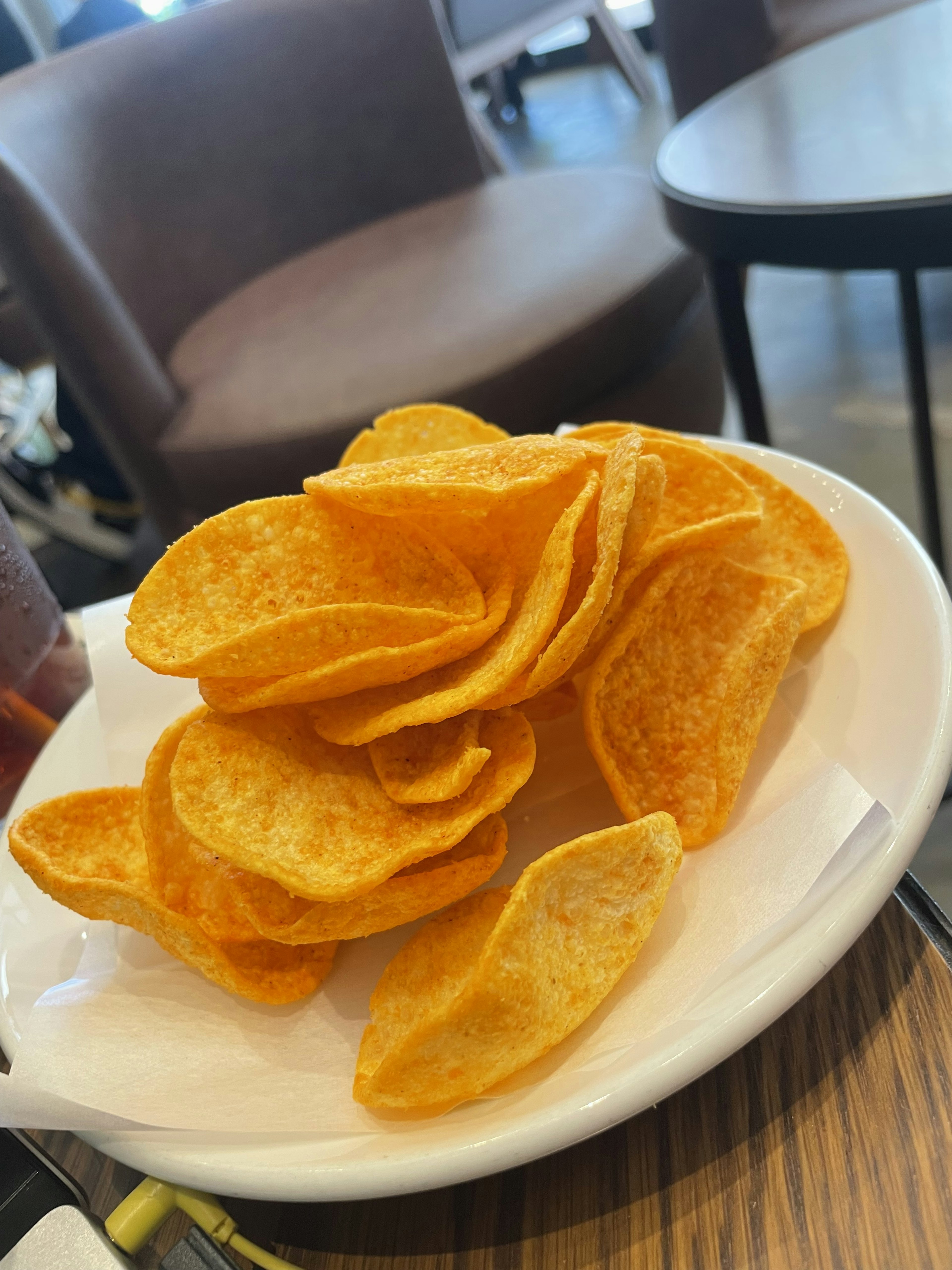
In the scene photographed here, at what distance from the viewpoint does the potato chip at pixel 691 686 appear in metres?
0.55

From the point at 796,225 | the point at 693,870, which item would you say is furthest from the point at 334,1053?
the point at 796,225

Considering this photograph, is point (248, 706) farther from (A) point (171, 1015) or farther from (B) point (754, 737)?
(B) point (754, 737)

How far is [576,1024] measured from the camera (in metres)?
0.45

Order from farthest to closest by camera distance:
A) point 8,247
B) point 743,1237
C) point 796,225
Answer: point 8,247 < point 796,225 < point 743,1237

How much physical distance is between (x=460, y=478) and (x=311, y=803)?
0.63 feet

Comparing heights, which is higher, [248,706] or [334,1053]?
[248,706]

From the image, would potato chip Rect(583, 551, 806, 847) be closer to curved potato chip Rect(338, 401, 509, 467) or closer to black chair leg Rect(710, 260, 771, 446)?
Result: curved potato chip Rect(338, 401, 509, 467)

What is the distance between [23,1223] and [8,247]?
1340 mm

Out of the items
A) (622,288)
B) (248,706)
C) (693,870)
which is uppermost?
(248,706)

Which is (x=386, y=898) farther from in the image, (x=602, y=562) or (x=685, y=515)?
(x=685, y=515)

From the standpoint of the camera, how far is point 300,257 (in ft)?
6.27

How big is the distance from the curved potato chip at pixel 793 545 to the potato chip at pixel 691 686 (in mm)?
41

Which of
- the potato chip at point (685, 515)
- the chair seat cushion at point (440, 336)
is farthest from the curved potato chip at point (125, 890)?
the chair seat cushion at point (440, 336)

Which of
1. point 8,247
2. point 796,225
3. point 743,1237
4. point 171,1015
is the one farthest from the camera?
point 8,247
